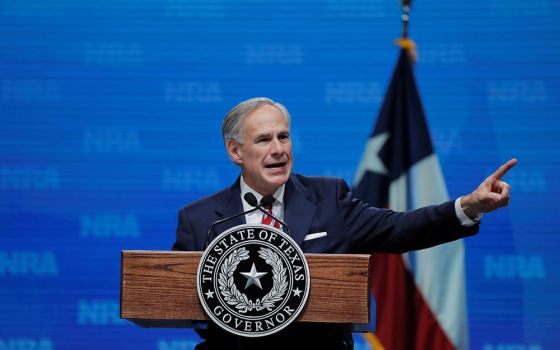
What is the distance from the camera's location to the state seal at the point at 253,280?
1959 mm

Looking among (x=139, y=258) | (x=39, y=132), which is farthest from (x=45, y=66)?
Result: (x=139, y=258)

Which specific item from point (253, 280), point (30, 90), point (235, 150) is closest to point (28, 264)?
point (30, 90)

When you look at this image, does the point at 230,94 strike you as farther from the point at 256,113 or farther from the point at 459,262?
the point at 256,113

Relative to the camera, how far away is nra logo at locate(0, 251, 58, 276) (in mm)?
4148

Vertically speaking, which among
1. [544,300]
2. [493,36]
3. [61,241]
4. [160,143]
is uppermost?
[493,36]

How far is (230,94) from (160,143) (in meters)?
0.40

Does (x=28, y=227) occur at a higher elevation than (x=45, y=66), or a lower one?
lower

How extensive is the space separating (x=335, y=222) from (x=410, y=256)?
1.54 meters

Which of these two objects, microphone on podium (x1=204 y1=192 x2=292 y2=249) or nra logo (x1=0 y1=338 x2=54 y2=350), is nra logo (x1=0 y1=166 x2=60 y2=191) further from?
microphone on podium (x1=204 y1=192 x2=292 y2=249)

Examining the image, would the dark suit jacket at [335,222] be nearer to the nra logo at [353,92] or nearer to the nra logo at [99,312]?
the nra logo at [353,92]

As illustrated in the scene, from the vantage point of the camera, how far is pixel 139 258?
6.73 feet

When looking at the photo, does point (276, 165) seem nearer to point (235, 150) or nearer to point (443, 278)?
point (235, 150)

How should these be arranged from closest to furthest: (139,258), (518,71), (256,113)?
1. (139,258)
2. (256,113)
3. (518,71)

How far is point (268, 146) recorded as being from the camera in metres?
2.33
